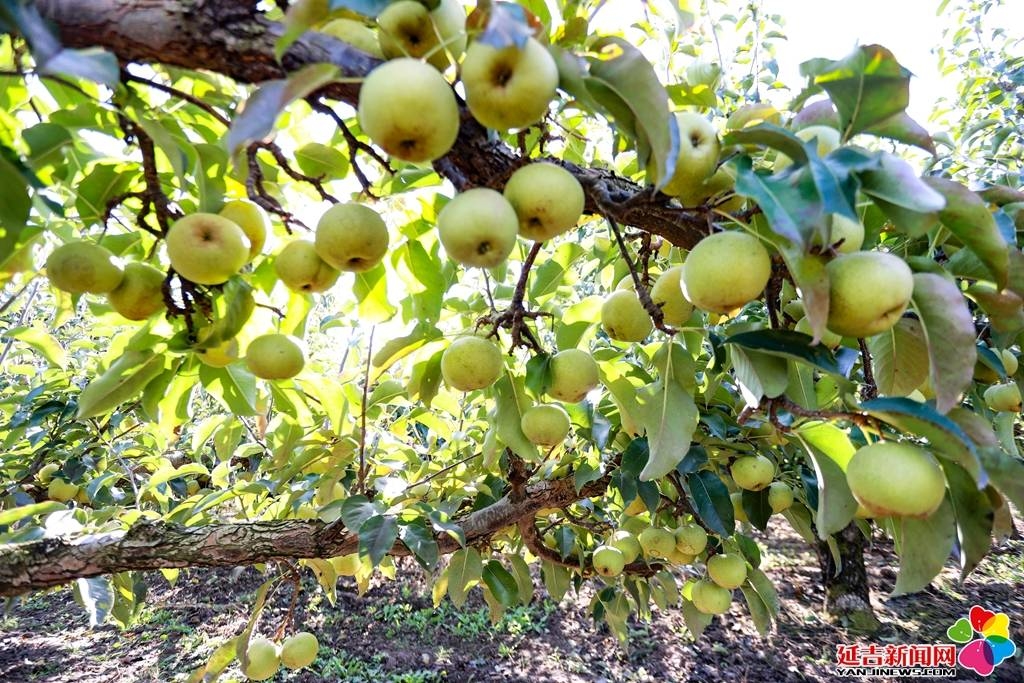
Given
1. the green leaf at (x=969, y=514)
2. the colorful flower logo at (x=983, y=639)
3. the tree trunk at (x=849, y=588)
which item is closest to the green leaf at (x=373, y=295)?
the green leaf at (x=969, y=514)

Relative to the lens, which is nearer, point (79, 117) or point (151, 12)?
point (151, 12)

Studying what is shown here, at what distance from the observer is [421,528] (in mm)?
1991

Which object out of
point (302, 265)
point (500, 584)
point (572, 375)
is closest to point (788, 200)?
point (572, 375)

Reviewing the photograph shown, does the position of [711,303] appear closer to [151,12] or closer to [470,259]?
[470,259]

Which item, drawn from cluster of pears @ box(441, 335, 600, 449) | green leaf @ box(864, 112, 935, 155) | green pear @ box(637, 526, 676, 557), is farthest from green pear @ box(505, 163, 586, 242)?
green pear @ box(637, 526, 676, 557)

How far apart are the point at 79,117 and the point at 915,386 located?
1681 mm

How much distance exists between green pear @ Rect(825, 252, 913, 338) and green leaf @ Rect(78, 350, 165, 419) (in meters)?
1.39

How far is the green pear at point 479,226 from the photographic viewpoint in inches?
37.3

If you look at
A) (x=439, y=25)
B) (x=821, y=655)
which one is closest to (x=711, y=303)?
(x=439, y=25)

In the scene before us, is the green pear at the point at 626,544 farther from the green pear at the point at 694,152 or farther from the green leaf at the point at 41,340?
the green leaf at the point at 41,340

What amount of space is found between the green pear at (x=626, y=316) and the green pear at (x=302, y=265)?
2.17 feet

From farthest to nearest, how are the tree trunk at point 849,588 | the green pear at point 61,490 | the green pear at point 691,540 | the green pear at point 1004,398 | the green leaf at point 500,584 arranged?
the tree trunk at point 849,588, the green pear at point 61,490, the green leaf at point 500,584, the green pear at point 691,540, the green pear at point 1004,398

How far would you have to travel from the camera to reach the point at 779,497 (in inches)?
84.0

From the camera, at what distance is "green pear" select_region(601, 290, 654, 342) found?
4.77 feet
